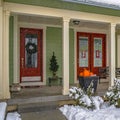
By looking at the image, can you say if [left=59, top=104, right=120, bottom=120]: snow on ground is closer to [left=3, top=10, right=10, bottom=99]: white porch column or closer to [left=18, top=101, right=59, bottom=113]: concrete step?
[left=18, top=101, right=59, bottom=113]: concrete step

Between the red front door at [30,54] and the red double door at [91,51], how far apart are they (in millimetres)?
1646

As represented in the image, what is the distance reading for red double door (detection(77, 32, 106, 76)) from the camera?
857cm

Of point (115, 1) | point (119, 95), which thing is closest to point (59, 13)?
point (115, 1)

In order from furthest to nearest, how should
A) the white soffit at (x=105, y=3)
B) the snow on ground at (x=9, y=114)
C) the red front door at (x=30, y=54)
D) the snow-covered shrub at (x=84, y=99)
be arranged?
1. the red front door at (x=30, y=54)
2. the white soffit at (x=105, y=3)
3. the snow-covered shrub at (x=84, y=99)
4. the snow on ground at (x=9, y=114)

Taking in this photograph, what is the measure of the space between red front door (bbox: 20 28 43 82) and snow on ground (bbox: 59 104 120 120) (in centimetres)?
283

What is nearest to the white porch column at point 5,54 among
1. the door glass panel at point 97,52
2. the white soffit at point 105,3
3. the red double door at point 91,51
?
the white soffit at point 105,3

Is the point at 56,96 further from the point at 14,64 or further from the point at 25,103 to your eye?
the point at 14,64

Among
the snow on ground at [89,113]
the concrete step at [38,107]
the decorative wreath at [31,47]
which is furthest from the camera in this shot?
the decorative wreath at [31,47]

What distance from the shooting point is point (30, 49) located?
770cm

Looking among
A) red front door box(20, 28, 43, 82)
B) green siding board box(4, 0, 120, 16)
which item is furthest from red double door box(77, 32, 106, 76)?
green siding board box(4, 0, 120, 16)

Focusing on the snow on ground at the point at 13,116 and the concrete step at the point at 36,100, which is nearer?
the snow on ground at the point at 13,116

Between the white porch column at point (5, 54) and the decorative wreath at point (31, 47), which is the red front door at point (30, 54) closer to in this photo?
the decorative wreath at point (31, 47)

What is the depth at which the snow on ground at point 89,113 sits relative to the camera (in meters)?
4.22

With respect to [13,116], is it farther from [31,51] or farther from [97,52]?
[97,52]
